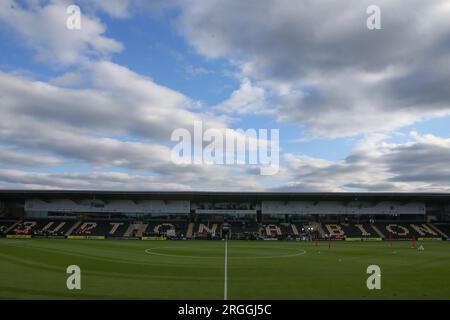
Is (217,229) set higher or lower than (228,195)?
lower

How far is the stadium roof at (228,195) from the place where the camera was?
332 feet

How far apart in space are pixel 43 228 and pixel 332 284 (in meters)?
89.5

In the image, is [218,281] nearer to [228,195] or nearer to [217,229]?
[217,229]

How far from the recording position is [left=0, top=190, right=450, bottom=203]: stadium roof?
10113 centimetres

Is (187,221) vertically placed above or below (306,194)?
below

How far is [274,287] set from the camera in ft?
66.4

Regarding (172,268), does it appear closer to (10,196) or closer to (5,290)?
(5,290)

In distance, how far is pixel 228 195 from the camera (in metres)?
104
